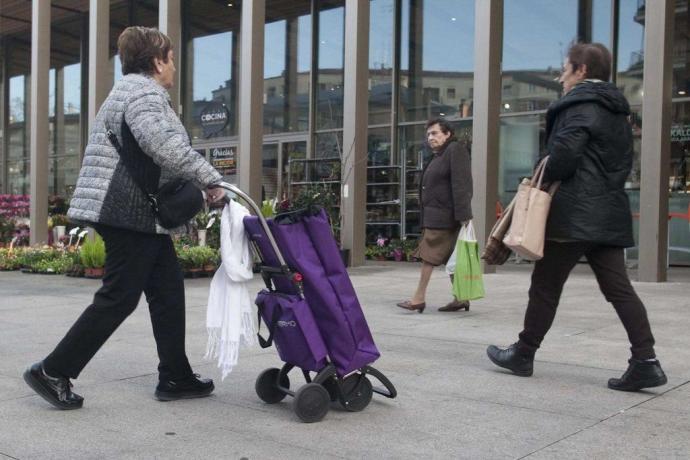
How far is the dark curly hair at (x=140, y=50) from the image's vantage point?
3988 millimetres

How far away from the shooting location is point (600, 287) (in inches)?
174

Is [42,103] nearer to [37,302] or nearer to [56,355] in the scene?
[37,302]

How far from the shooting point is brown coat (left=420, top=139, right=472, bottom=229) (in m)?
6.96

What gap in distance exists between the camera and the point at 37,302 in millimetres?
8391

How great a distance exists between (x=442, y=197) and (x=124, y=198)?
384 centimetres

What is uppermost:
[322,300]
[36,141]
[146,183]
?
[36,141]

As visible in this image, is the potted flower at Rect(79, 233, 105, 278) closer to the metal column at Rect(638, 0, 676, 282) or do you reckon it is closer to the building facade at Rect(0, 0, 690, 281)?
the building facade at Rect(0, 0, 690, 281)

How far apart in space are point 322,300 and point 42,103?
15005mm

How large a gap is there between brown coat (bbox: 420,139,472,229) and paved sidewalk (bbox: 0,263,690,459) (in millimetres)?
1010

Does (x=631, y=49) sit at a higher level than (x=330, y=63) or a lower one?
lower

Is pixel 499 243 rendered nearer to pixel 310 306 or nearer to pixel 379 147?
pixel 310 306

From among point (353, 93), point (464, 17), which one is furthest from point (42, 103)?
point (464, 17)

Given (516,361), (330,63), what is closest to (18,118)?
(330,63)

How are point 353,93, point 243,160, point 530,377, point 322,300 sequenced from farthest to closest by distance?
1. point 243,160
2. point 353,93
3. point 530,377
4. point 322,300
